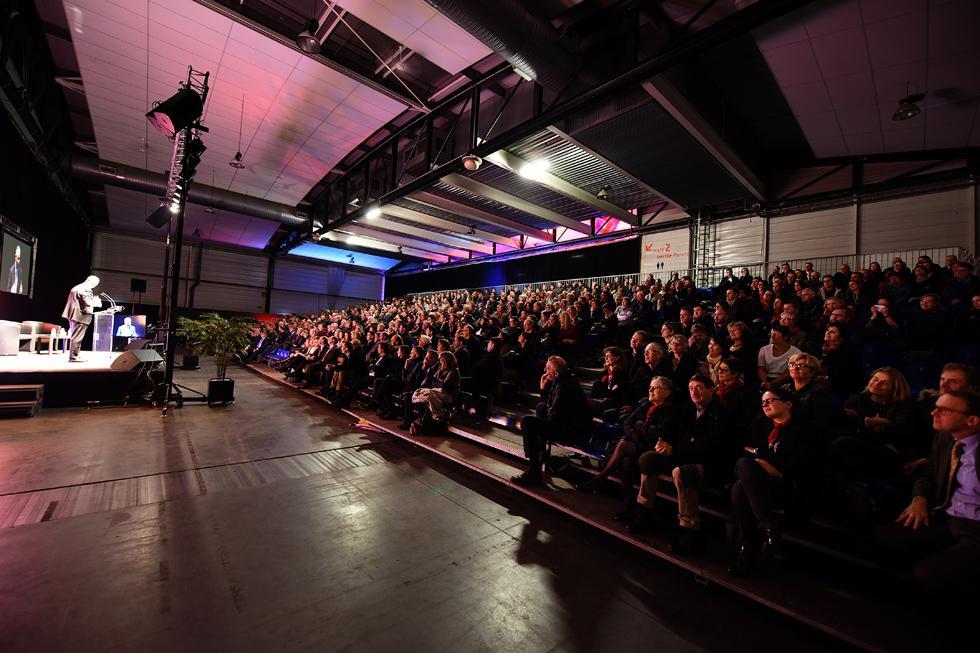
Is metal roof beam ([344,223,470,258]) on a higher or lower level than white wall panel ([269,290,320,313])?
higher

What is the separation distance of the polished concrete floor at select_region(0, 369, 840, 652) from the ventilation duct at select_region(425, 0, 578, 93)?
15.6 ft

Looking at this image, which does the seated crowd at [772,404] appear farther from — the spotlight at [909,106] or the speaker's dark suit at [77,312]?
the speaker's dark suit at [77,312]

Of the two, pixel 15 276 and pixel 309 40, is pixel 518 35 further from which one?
pixel 15 276

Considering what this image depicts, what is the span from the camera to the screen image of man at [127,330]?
12.2 metres

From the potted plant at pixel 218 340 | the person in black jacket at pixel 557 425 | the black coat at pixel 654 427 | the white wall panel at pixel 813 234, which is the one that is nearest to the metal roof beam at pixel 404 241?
the potted plant at pixel 218 340

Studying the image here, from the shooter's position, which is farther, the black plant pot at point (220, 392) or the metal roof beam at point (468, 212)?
the metal roof beam at point (468, 212)

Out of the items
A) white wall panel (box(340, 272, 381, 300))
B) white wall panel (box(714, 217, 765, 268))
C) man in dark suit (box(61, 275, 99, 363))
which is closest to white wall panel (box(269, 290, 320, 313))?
white wall panel (box(340, 272, 381, 300))

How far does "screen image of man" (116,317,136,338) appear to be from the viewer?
1221cm

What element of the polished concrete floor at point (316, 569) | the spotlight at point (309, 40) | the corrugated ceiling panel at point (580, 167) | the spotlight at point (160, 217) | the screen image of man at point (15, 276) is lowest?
the polished concrete floor at point (316, 569)

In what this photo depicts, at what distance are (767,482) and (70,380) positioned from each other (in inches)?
331

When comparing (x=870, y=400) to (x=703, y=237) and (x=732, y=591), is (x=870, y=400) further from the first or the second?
(x=703, y=237)

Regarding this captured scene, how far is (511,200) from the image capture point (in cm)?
1062

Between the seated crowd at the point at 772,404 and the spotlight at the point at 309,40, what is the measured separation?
4631mm

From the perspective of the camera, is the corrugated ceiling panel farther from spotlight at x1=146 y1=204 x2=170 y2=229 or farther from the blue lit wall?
the blue lit wall
